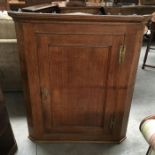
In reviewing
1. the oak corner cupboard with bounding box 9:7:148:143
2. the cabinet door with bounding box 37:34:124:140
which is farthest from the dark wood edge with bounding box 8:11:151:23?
the cabinet door with bounding box 37:34:124:140

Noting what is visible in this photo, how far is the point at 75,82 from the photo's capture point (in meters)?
1.40

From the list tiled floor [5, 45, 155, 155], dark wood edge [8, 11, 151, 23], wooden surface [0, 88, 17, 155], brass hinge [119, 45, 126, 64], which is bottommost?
tiled floor [5, 45, 155, 155]

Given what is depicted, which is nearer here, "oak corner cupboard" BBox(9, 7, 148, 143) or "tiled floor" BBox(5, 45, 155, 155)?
"oak corner cupboard" BBox(9, 7, 148, 143)

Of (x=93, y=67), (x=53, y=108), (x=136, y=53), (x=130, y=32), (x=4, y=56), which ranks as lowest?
(x=53, y=108)

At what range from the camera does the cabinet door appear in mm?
1249

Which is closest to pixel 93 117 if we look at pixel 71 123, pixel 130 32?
pixel 71 123

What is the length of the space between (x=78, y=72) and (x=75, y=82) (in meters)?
0.08

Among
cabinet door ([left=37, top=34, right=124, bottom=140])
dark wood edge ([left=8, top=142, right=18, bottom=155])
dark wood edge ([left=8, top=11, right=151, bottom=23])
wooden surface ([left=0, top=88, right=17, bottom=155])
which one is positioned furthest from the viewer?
dark wood edge ([left=8, top=142, right=18, bottom=155])

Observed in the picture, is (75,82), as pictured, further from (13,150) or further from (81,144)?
(13,150)

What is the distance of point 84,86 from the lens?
4.65 ft

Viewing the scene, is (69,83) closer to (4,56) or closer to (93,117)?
(93,117)

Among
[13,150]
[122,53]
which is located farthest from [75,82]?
[13,150]

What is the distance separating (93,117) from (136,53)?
Result: 58cm

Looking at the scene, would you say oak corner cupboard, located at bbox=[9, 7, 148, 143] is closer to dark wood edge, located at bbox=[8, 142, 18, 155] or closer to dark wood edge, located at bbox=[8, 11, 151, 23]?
dark wood edge, located at bbox=[8, 11, 151, 23]
